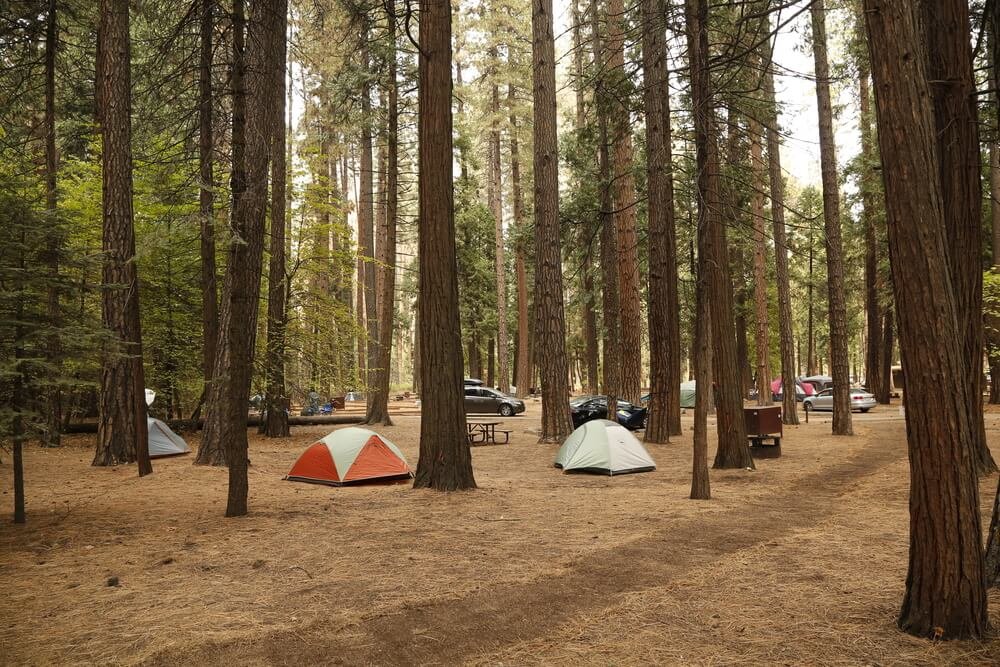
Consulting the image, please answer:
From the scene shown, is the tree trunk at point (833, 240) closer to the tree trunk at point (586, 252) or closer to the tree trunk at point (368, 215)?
the tree trunk at point (586, 252)

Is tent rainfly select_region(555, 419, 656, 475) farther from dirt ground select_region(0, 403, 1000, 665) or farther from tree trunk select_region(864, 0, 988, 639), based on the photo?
tree trunk select_region(864, 0, 988, 639)

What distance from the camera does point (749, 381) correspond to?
41688 millimetres

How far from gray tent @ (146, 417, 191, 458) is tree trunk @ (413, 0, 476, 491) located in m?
7.95

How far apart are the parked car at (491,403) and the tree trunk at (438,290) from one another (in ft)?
64.8

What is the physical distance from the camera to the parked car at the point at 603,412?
21.0 meters

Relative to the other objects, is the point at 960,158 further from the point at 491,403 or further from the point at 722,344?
the point at 491,403

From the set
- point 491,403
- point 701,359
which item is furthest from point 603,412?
point 701,359

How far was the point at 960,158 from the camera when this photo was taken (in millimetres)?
8523

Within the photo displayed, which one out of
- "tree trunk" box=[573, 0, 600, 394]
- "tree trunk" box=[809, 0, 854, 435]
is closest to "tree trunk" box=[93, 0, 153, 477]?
"tree trunk" box=[573, 0, 600, 394]

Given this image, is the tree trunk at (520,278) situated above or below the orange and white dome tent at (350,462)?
above

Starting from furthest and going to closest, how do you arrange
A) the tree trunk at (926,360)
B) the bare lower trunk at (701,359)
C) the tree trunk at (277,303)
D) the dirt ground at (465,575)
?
the tree trunk at (277,303), the bare lower trunk at (701,359), the dirt ground at (465,575), the tree trunk at (926,360)

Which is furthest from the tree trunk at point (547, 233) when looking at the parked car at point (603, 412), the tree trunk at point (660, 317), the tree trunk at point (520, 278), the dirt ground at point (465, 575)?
the tree trunk at point (520, 278)

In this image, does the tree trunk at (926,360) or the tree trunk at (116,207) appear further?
the tree trunk at (116,207)

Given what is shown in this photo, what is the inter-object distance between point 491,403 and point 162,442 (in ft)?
54.3
